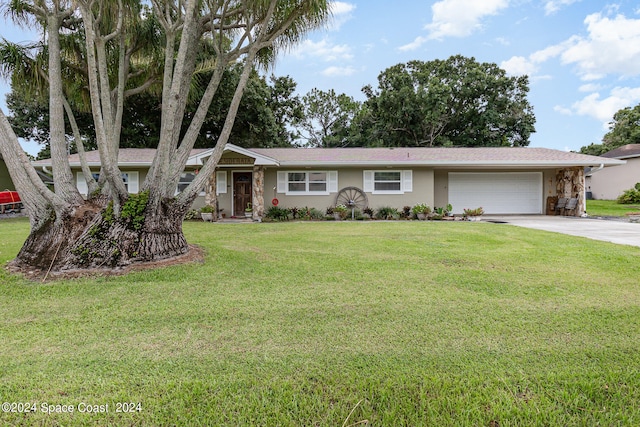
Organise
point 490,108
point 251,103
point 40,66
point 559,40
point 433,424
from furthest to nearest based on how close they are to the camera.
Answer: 1. point 490,108
2. point 251,103
3. point 559,40
4. point 40,66
5. point 433,424

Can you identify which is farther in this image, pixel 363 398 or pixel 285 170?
pixel 285 170

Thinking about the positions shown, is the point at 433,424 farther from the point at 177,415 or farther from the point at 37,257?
the point at 37,257

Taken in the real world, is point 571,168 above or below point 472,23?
below

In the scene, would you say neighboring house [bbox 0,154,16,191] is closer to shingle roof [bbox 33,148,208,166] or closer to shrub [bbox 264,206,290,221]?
shingle roof [bbox 33,148,208,166]

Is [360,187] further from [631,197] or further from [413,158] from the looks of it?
[631,197]

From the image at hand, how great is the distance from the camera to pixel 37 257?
16.4ft

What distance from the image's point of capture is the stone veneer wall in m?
13.6

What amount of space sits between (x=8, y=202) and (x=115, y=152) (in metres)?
14.5

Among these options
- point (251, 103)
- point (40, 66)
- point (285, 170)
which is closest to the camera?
point (40, 66)

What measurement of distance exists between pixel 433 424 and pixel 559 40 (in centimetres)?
1920

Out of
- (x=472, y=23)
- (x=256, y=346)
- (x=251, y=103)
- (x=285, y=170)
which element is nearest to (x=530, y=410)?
(x=256, y=346)

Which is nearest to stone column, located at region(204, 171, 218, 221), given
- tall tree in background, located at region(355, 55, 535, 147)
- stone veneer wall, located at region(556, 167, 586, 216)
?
stone veneer wall, located at region(556, 167, 586, 216)

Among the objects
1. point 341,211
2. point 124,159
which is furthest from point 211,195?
point 341,211

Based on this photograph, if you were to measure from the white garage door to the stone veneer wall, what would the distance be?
80 centimetres
